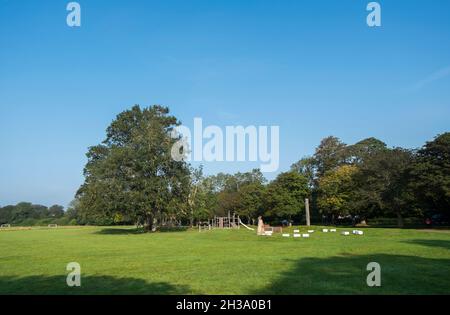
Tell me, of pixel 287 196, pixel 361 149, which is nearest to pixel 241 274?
pixel 287 196

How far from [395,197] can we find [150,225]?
96.0 ft

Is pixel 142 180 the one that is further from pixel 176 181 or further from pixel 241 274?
pixel 241 274

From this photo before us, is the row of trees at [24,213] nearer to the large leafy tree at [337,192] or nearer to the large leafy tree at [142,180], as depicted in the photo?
the large leafy tree at [142,180]

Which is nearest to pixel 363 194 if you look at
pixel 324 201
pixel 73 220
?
pixel 324 201

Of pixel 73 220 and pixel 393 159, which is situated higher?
pixel 393 159

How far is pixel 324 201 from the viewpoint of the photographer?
206 feet

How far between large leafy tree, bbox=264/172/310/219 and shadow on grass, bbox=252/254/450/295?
50672mm

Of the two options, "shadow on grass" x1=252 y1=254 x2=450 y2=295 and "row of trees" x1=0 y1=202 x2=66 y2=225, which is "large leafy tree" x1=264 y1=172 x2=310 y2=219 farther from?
"row of trees" x1=0 y1=202 x2=66 y2=225

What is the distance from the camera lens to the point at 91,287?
36.4 feet

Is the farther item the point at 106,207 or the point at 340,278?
the point at 106,207

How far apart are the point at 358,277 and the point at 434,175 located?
3397cm

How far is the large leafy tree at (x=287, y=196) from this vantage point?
66.9m

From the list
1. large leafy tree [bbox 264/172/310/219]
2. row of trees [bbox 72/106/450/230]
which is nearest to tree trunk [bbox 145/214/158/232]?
row of trees [bbox 72/106/450/230]

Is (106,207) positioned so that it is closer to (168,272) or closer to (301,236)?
(301,236)
